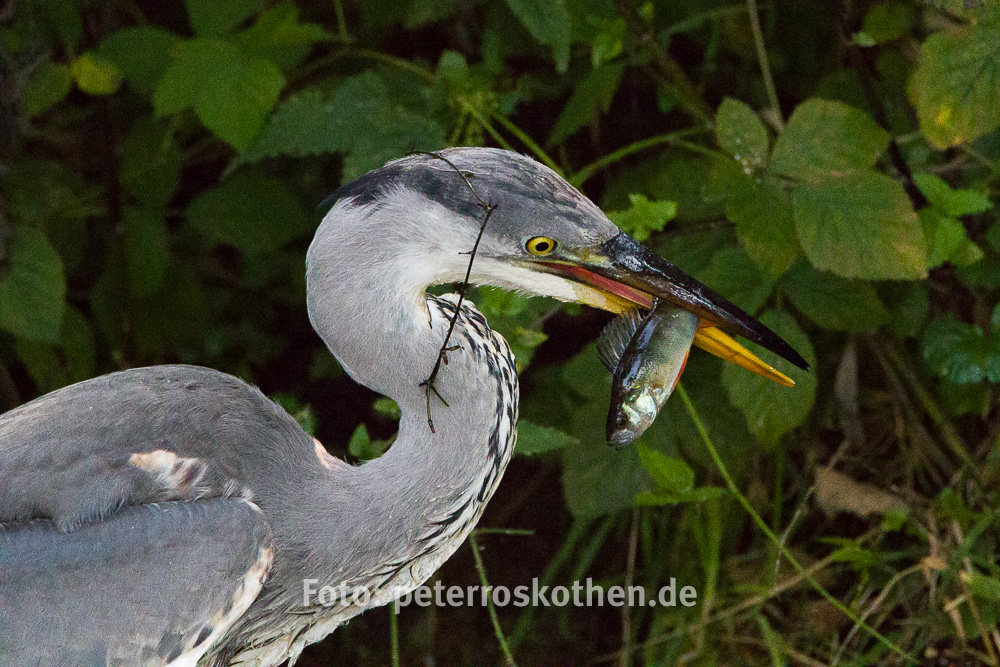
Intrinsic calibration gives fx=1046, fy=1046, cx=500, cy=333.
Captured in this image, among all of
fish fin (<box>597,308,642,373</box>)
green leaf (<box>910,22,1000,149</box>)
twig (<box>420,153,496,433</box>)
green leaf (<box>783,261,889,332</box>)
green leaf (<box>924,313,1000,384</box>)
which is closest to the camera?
twig (<box>420,153,496,433</box>)

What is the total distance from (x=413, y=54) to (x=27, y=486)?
2051mm

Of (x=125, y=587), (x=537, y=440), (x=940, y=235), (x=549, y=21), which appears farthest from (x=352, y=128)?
(x=940, y=235)

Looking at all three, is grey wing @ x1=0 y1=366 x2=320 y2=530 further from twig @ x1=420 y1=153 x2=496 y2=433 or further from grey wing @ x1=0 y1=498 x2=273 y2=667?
twig @ x1=420 y1=153 x2=496 y2=433

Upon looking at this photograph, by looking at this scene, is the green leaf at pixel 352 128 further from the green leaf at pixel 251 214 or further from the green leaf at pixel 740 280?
the green leaf at pixel 740 280

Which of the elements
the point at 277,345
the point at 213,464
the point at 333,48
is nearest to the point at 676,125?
the point at 333,48

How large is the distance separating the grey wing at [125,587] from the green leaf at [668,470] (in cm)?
83

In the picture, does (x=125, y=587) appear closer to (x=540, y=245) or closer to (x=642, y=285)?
(x=540, y=245)

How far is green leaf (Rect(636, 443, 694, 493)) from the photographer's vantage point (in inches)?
84.7

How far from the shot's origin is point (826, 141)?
2.33m

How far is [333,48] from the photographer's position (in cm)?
321

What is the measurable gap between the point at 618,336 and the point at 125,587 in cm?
92

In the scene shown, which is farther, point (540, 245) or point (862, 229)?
point (862, 229)

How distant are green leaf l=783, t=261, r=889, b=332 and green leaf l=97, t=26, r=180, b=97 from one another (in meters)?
1.78

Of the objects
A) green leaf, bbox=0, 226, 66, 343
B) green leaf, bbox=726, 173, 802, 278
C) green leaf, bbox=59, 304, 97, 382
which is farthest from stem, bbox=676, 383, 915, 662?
green leaf, bbox=59, 304, 97, 382
